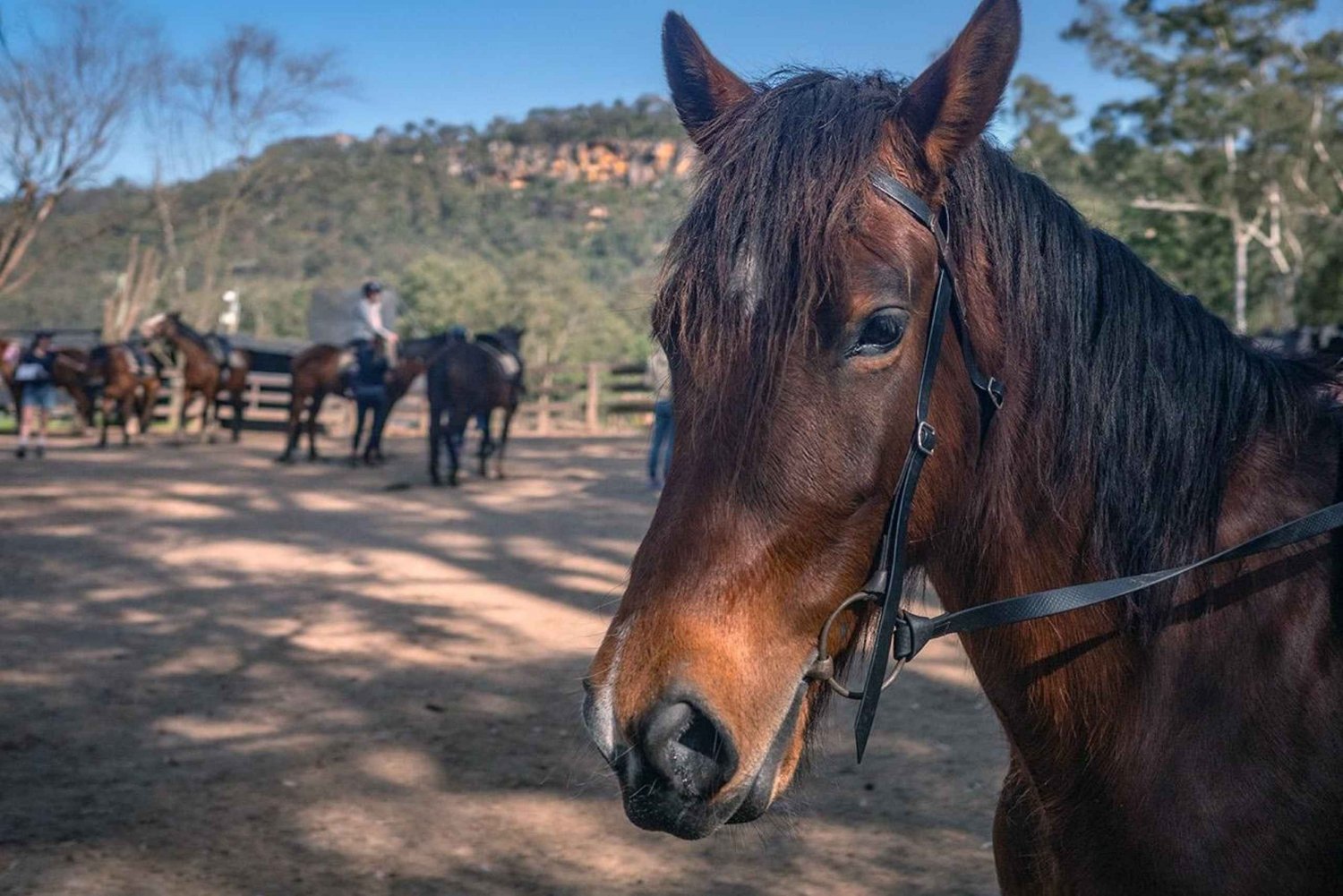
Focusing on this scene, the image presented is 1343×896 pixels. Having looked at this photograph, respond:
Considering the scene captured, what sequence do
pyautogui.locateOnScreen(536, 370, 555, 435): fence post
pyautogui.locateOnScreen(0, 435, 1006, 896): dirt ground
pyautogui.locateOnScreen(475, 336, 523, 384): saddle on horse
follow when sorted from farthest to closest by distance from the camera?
1. pyautogui.locateOnScreen(536, 370, 555, 435): fence post
2. pyautogui.locateOnScreen(475, 336, 523, 384): saddle on horse
3. pyautogui.locateOnScreen(0, 435, 1006, 896): dirt ground

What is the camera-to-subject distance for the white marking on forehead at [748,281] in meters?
1.68

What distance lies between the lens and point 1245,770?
70.6 inches

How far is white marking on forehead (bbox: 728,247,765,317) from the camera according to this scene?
168cm

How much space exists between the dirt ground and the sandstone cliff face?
3580 inches

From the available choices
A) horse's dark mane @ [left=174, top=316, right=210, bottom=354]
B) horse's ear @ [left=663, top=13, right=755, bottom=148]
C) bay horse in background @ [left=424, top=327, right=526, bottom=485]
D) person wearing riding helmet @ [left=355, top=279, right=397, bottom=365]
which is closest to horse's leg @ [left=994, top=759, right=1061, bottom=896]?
horse's ear @ [left=663, top=13, right=755, bottom=148]

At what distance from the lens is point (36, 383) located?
735 inches

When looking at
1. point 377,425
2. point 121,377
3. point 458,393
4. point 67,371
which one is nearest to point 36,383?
point 121,377

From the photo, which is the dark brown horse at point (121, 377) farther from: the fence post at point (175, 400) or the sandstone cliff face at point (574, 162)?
the sandstone cliff face at point (574, 162)

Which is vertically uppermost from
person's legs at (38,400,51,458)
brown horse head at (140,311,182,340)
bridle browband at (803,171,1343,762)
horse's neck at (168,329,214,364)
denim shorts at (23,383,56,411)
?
brown horse head at (140,311,182,340)

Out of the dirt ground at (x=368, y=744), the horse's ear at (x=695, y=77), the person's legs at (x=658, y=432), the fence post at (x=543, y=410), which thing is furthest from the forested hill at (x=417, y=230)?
the horse's ear at (x=695, y=77)

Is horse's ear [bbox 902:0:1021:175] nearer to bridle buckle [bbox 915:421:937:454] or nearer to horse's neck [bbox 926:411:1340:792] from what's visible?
bridle buckle [bbox 915:421:937:454]

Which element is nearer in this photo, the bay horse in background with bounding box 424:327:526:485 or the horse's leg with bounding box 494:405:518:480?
the bay horse in background with bounding box 424:327:526:485

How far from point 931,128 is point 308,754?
428cm

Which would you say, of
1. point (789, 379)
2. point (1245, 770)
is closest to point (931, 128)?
point (789, 379)
